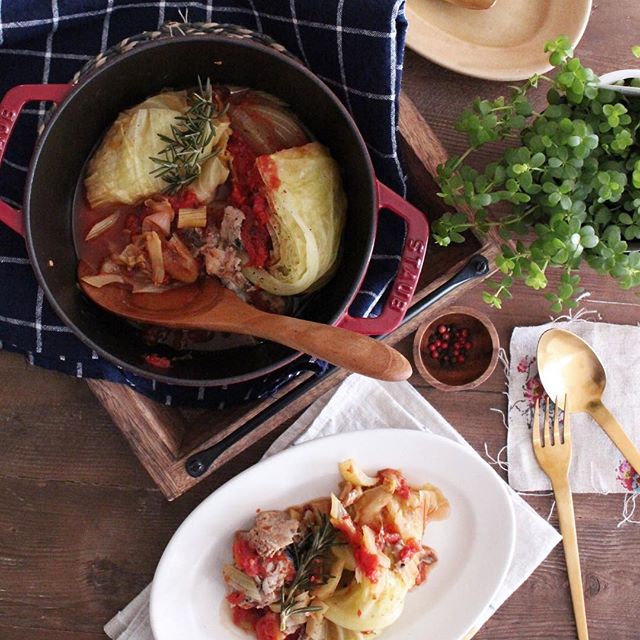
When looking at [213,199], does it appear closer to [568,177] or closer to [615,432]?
[568,177]

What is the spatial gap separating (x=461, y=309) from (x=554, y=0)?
70 centimetres

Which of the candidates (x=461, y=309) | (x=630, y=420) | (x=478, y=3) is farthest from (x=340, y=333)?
(x=630, y=420)

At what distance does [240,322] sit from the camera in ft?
4.55

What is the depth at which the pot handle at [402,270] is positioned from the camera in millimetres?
1421

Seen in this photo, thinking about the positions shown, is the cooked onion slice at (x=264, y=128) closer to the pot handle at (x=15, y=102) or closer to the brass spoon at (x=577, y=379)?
the pot handle at (x=15, y=102)

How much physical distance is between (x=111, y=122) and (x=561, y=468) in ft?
4.18

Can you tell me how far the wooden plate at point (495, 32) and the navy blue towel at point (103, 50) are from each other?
0.18 m

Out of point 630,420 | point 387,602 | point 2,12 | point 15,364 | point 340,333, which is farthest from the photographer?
point 630,420

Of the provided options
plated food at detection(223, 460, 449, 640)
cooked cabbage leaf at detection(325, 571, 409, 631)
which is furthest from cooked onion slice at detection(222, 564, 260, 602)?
cooked cabbage leaf at detection(325, 571, 409, 631)

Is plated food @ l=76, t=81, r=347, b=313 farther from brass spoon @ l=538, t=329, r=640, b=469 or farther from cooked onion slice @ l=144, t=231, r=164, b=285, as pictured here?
brass spoon @ l=538, t=329, r=640, b=469

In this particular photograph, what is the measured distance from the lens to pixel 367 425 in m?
1.68

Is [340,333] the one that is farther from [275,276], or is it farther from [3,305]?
[3,305]

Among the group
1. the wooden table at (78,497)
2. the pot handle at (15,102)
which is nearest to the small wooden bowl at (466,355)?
the wooden table at (78,497)

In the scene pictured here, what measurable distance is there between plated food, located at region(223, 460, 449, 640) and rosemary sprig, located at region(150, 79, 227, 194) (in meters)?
0.68
